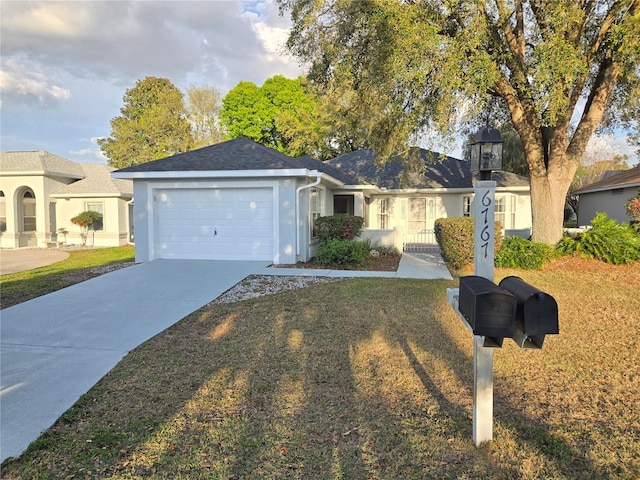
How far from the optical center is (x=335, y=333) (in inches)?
220

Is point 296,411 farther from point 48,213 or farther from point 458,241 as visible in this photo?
point 48,213

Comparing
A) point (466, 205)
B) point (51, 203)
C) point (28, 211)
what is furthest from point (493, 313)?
point (28, 211)

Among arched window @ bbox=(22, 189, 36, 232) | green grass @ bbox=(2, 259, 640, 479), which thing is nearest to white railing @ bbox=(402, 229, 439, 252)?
green grass @ bbox=(2, 259, 640, 479)

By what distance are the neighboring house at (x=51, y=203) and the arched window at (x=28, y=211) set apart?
5cm

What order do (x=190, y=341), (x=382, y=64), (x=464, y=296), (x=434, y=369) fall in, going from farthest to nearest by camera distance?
(x=382, y=64)
(x=190, y=341)
(x=434, y=369)
(x=464, y=296)

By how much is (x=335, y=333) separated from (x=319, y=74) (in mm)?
8577

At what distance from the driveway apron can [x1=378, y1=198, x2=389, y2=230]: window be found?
8835 mm

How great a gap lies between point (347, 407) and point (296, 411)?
1.46 ft

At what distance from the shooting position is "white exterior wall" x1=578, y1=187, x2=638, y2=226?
57.8ft

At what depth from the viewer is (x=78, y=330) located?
19.3ft

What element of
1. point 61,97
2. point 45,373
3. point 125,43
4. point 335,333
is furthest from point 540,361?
point 61,97

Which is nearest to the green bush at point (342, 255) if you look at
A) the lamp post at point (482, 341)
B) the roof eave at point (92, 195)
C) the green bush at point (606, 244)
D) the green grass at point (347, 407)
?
the green grass at point (347, 407)

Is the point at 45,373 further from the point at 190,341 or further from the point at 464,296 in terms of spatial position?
the point at 464,296

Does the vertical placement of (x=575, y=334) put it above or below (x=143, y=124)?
below
